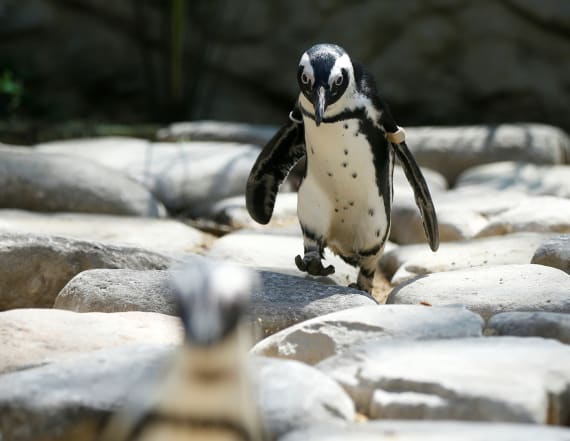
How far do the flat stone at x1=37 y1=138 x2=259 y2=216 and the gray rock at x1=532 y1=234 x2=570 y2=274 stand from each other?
2132 mm

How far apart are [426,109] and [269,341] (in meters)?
6.36

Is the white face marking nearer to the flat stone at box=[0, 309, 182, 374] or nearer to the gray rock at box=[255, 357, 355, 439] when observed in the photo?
the flat stone at box=[0, 309, 182, 374]

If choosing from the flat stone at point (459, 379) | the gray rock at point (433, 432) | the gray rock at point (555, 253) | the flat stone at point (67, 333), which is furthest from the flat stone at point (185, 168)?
the gray rock at point (433, 432)

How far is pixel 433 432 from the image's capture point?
1.90 m

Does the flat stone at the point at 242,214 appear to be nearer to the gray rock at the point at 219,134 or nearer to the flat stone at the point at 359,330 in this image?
the gray rock at the point at 219,134

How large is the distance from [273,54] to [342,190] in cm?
534

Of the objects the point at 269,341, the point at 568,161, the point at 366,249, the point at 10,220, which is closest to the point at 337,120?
the point at 366,249

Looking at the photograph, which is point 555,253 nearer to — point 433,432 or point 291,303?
point 291,303

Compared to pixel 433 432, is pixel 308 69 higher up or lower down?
higher up

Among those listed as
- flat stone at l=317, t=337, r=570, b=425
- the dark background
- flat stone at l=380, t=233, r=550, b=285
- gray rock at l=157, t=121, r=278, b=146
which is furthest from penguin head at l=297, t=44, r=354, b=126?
the dark background

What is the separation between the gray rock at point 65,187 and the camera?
4.96 m

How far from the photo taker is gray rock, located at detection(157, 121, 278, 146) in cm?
714

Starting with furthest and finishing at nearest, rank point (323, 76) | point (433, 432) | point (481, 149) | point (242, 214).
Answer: point (481, 149), point (242, 214), point (323, 76), point (433, 432)

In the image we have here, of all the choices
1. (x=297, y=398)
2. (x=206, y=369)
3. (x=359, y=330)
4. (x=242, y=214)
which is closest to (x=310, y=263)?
(x=359, y=330)
